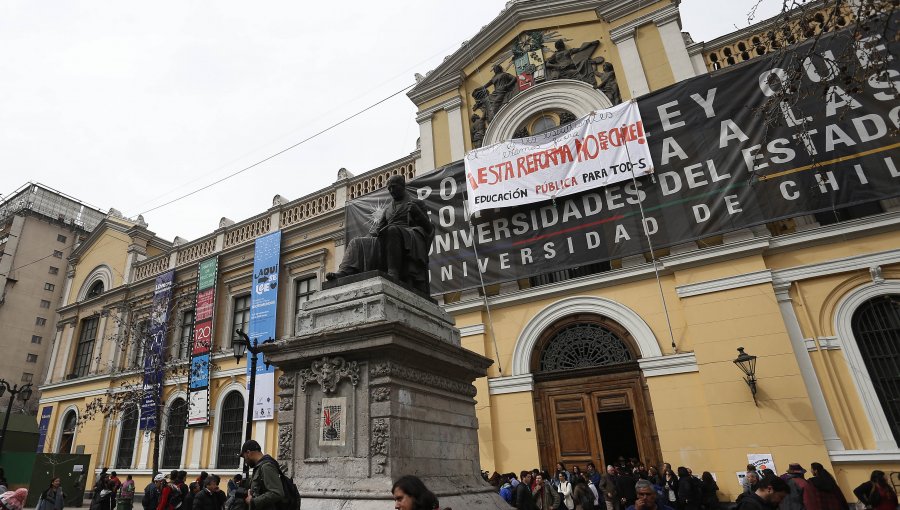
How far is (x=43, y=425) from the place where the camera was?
2145cm

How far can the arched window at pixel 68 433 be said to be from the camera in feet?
67.3

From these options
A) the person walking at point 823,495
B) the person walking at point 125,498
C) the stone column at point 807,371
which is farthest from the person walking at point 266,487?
the person walking at point 125,498

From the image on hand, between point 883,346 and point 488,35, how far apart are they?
1211 cm

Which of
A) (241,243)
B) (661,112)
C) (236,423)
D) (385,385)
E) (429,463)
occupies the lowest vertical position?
(429,463)

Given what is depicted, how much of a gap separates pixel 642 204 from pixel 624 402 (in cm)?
430

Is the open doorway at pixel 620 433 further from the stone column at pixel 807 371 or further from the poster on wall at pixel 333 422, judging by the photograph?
the poster on wall at pixel 333 422

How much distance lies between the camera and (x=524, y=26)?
1455cm

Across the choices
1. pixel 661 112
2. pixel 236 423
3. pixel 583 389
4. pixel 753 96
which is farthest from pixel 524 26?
pixel 236 423

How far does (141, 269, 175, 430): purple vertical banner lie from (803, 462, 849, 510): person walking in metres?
17.9

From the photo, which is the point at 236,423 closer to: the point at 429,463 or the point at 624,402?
the point at 624,402

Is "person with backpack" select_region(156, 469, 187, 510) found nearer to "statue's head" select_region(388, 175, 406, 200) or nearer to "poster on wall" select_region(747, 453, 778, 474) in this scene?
"statue's head" select_region(388, 175, 406, 200)

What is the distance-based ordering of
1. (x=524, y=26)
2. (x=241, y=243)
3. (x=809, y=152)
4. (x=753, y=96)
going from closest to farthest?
(x=809, y=152) → (x=753, y=96) → (x=524, y=26) → (x=241, y=243)

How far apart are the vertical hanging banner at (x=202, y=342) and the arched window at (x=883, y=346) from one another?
58.0 ft

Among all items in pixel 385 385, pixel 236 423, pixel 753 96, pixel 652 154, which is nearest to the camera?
pixel 385 385
